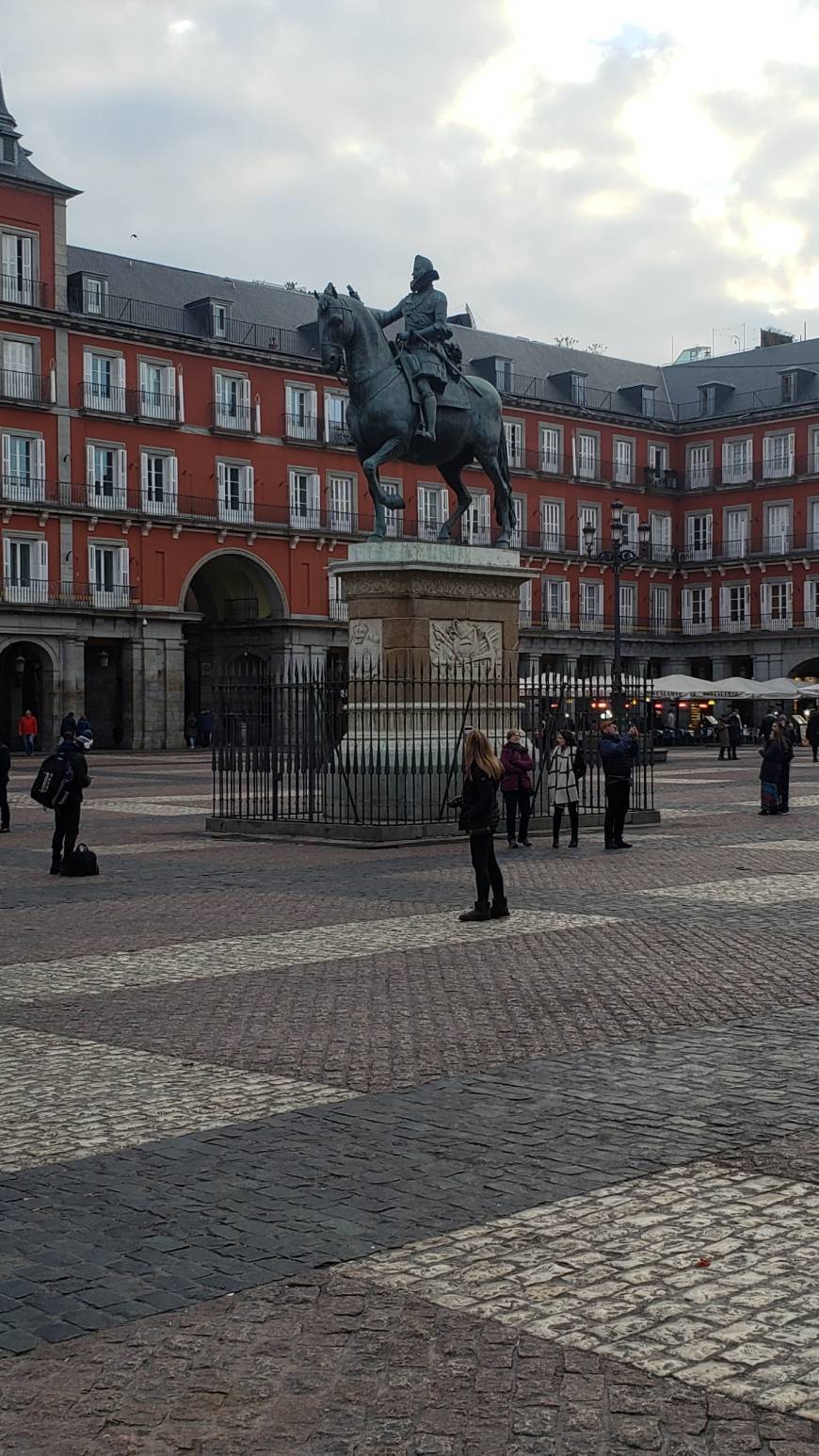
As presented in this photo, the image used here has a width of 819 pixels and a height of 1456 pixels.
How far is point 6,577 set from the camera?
5244 cm

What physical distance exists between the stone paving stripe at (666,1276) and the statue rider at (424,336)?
1702cm

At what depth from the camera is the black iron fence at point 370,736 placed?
2008cm

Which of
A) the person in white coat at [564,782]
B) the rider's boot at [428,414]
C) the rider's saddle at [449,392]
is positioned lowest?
the person in white coat at [564,782]

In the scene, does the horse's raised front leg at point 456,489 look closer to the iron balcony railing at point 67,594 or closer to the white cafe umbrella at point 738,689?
the iron balcony railing at point 67,594

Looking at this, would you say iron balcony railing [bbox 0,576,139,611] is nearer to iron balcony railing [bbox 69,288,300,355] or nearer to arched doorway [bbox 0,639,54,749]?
arched doorway [bbox 0,639,54,749]

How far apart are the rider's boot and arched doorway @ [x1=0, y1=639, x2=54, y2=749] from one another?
33422mm

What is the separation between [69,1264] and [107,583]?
51954 mm

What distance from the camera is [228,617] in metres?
63.1

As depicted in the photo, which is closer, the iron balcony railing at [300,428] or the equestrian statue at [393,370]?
the equestrian statue at [393,370]

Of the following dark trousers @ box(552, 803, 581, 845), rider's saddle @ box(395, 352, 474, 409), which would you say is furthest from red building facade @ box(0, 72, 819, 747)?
dark trousers @ box(552, 803, 581, 845)

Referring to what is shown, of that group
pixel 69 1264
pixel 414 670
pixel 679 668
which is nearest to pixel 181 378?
pixel 679 668

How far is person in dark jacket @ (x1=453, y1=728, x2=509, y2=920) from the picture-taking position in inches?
477

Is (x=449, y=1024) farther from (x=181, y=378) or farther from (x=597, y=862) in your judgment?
(x=181, y=378)

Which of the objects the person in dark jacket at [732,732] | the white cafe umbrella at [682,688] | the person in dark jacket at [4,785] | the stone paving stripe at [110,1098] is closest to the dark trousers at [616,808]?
the person in dark jacket at [4,785]
